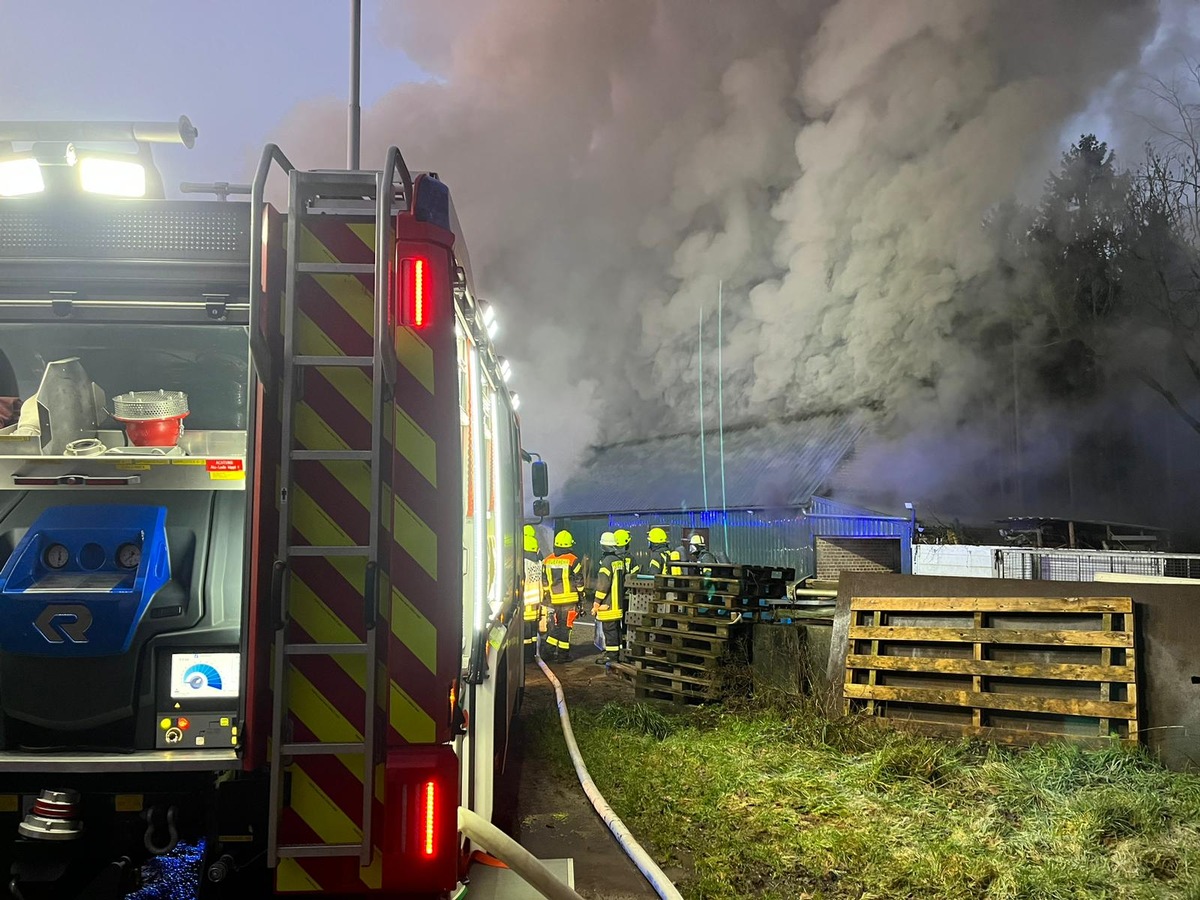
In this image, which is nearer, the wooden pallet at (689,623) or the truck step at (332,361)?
the truck step at (332,361)

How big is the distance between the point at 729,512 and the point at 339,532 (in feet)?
72.6

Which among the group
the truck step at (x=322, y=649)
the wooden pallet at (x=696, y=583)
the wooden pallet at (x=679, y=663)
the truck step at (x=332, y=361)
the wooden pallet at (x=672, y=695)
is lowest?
the wooden pallet at (x=672, y=695)

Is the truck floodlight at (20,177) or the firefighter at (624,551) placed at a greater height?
the truck floodlight at (20,177)

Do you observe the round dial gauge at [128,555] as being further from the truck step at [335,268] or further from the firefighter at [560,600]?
the firefighter at [560,600]

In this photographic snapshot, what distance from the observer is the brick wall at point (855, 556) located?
14.7m

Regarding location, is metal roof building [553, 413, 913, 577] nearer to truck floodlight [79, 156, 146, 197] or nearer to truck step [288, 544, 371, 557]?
truck step [288, 544, 371, 557]

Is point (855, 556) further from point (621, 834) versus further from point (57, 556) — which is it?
point (57, 556)

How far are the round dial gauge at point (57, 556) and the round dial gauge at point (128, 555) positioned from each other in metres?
0.14

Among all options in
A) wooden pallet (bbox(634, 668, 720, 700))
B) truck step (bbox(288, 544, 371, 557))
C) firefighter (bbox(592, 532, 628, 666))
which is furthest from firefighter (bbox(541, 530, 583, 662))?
truck step (bbox(288, 544, 371, 557))

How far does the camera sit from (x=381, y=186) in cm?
245

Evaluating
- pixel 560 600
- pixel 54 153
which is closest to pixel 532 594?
pixel 560 600

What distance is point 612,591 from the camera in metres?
11.9

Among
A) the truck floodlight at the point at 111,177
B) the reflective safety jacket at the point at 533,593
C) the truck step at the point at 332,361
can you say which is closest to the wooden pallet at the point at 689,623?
the reflective safety jacket at the point at 533,593

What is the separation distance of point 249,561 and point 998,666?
586 cm
